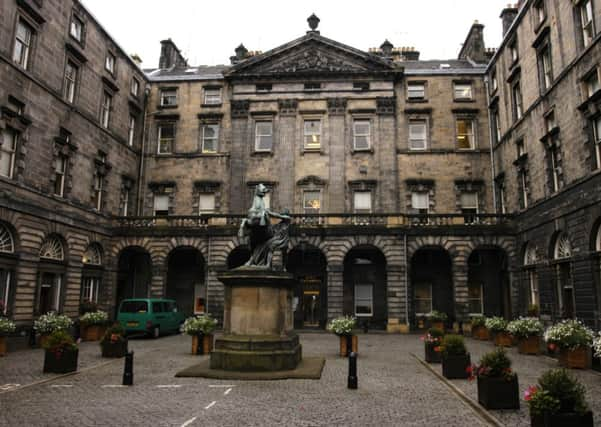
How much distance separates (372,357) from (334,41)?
24019mm

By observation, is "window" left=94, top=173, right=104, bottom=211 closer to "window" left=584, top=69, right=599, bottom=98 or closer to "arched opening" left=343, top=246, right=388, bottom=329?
"arched opening" left=343, top=246, right=388, bottom=329

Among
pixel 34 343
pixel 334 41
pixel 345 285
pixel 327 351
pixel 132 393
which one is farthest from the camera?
pixel 334 41

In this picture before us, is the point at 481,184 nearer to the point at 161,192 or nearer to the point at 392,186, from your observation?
the point at 392,186

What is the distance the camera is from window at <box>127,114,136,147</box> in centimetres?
3330

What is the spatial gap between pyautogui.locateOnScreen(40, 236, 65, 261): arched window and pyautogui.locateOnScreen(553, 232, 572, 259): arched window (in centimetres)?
2411

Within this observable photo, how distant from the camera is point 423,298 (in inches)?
1262

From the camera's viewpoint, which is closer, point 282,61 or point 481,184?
point 481,184

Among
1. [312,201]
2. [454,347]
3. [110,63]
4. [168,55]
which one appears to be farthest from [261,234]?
[168,55]

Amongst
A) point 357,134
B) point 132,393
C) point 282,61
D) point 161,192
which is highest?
point 282,61

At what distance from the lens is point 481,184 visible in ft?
107

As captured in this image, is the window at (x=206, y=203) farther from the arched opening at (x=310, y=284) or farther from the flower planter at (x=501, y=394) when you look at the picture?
the flower planter at (x=501, y=394)

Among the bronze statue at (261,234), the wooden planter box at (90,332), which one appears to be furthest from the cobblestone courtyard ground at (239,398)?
the wooden planter box at (90,332)

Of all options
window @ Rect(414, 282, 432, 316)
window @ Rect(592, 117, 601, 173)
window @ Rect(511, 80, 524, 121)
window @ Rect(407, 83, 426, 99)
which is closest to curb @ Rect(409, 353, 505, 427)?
window @ Rect(592, 117, 601, 173)

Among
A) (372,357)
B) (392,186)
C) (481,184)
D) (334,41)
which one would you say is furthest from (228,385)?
(334,41)
